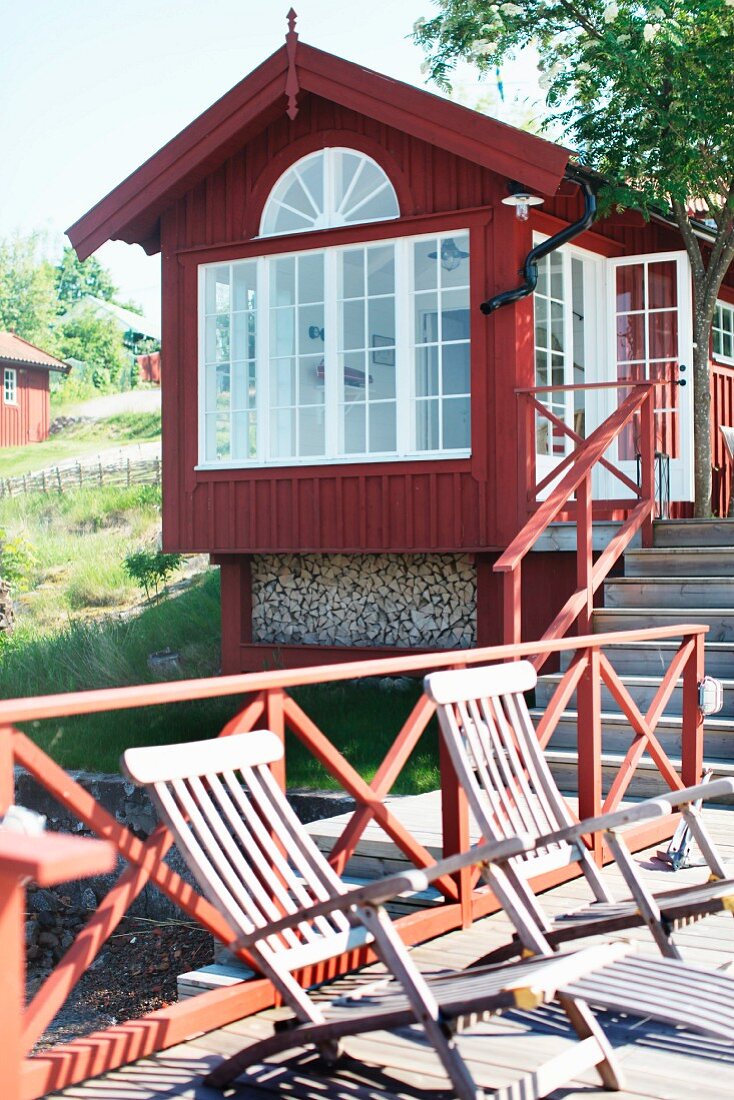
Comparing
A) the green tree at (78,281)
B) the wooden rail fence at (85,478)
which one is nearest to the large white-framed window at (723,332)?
the wooden rail fence at (85,478)

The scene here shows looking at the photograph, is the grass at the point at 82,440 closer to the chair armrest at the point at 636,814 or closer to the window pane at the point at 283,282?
the window pane at the point at 283,282

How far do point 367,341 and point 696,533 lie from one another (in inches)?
116

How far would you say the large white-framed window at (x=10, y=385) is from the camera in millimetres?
35469

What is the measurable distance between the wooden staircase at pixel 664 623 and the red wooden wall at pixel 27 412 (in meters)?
28.8

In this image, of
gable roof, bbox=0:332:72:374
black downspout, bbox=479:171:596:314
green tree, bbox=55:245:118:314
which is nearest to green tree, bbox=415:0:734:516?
black downspout, bbox=479:171:596:314

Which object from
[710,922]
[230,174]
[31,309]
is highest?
[31,309]

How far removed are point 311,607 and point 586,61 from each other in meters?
4.88

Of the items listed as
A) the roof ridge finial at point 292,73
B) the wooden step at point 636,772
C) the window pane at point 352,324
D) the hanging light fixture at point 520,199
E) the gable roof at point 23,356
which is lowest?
the wooden step at point 636,772

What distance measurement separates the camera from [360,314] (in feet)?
33.8

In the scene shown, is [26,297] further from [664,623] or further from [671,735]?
[671,735]

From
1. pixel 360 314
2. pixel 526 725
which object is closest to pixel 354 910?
pixel 526 725

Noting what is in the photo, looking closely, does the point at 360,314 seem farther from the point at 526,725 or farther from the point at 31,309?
the point at 31,309

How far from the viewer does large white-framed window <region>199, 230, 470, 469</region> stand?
32.8 feet

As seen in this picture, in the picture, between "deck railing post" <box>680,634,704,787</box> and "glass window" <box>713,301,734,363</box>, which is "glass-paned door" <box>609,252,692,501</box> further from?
"deck railing post" <box>680,634,704,787</box>
